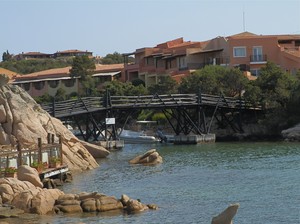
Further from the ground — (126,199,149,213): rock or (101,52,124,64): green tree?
(101,52,124,64): green tree

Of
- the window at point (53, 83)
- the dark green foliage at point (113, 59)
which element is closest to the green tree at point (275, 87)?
the window at point (53, 83)

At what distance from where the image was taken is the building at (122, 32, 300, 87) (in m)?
99.0

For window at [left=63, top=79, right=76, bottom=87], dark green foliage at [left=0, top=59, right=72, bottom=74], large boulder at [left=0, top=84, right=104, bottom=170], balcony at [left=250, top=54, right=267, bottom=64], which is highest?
dark green foliage at [left=0, top=59, right=72, bottom=74]

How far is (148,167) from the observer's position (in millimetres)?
52531

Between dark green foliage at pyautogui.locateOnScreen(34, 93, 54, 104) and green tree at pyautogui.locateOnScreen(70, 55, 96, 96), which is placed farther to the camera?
green tree at pyautogui.locateOnScreen(70, 55, 96, 96)

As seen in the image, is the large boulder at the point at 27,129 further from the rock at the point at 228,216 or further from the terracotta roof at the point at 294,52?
the terracotta roof at the point at 294,52

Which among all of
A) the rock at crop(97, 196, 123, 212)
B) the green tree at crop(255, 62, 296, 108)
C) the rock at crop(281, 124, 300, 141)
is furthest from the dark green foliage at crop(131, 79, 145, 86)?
the rock at crop(97, 196, 123, 212)

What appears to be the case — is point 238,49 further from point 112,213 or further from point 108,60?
point 108,60

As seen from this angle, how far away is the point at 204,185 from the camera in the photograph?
40844 millimetres

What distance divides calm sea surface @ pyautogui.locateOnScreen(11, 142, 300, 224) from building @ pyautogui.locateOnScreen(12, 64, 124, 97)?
59.3 meters

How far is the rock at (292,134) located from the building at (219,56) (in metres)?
19.2

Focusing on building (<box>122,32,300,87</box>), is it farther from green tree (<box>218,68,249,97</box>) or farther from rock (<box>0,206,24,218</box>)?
rock (<box>0,206,24,218</box>)

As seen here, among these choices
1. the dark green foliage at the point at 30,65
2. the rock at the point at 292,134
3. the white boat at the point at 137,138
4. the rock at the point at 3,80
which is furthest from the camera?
the dark green foliage at the point at 30,65

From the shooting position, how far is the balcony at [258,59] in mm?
99312
